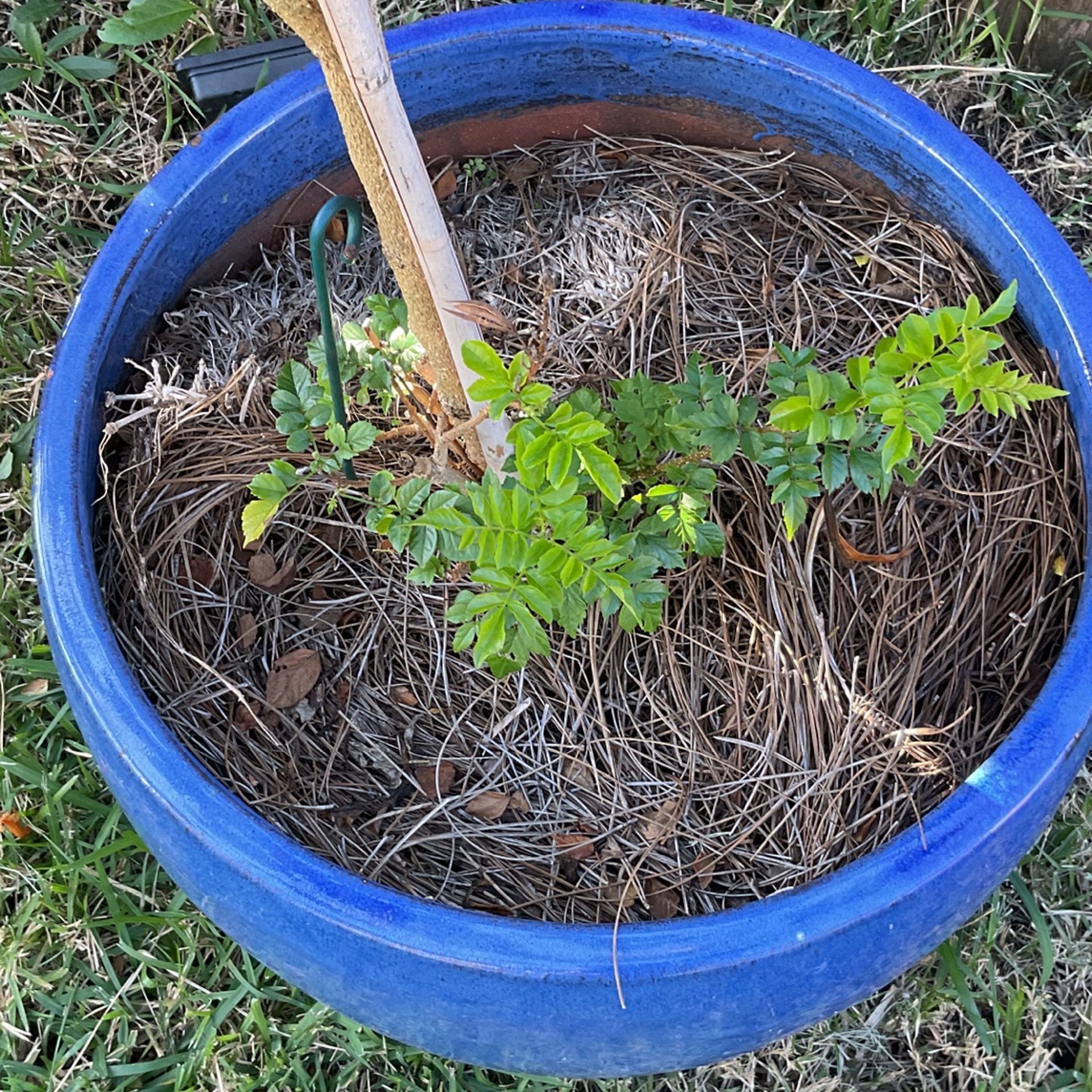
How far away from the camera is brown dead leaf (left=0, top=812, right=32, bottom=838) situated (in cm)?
161

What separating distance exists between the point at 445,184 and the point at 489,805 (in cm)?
89

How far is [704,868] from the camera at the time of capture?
1315 mm

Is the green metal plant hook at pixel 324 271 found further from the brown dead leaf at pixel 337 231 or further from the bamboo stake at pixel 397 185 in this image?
the brown dead leaf at pixel 337 231

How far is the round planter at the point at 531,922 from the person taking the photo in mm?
1074

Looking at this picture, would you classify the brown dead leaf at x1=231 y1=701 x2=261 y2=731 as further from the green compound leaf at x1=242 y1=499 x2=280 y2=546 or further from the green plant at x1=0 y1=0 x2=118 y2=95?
the green plant at x1=0 y1=0 x2=118 y2=95

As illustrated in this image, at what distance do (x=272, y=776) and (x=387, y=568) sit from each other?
297mm

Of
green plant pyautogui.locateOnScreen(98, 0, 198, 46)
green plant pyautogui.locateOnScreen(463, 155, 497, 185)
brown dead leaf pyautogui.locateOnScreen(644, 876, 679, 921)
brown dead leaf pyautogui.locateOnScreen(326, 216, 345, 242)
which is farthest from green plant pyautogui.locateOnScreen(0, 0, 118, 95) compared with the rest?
brown dead leaf pyautogui.locateOnScreen(644, 876, 679, 921)

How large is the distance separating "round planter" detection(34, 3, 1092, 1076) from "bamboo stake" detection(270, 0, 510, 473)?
418 mm

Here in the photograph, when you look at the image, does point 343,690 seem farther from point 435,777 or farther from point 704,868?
point 704,868

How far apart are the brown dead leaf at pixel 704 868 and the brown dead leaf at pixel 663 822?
43 mm

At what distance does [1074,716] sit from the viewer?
1154mm

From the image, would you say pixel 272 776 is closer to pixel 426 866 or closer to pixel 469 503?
pixel 426 866

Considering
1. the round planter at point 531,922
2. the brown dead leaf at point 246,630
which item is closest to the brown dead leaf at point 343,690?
the brown dead leaf at point 246,630

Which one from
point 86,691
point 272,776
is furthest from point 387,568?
point 86,691
